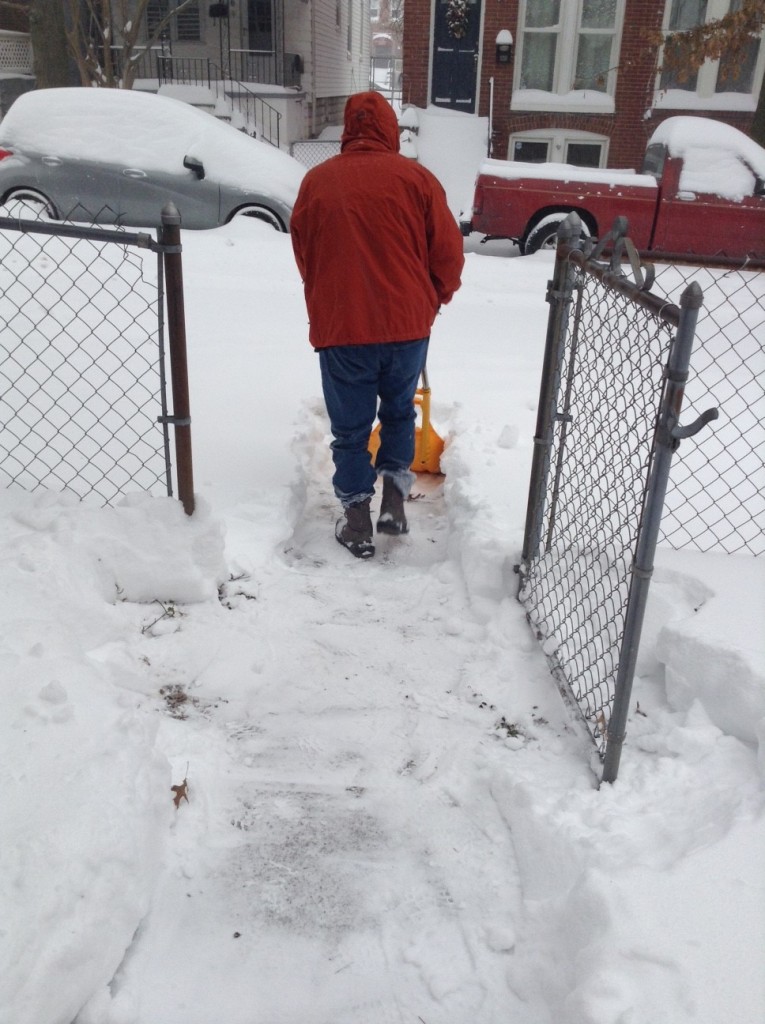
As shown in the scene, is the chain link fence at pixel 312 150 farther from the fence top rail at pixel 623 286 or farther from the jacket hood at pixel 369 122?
the fence top rail at pixel 623 286

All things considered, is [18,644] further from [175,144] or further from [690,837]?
[175,144]

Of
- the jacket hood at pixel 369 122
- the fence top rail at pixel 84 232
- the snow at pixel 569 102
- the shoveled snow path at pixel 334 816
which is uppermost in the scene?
the snow at pixel 569 102

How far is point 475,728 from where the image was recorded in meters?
2.67

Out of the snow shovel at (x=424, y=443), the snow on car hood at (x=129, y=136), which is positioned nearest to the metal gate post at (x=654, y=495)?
the snow shovel at (x=424, y=443)

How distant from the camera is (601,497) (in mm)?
2887

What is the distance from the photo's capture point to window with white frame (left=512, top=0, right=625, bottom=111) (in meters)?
14.8

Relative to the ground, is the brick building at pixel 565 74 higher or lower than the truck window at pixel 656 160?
higher

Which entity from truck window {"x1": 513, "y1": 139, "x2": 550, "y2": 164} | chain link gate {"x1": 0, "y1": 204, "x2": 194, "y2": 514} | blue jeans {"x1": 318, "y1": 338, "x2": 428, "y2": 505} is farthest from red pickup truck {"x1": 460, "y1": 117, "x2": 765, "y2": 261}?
blue jeans {"x1": 318, "y1": 338, "x2": 428, "y2": 505}

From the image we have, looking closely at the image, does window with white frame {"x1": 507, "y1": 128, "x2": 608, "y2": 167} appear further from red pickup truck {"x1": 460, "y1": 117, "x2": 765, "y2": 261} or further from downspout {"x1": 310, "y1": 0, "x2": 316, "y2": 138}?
downspout {"x1": 310, "y1": 0, "x2": 316, "y2": 138}

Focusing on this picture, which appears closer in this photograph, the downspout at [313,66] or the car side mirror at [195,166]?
the car side mirror at [195,166]

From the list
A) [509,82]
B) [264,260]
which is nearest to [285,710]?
[264,260]

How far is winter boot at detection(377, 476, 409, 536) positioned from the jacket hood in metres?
1.45

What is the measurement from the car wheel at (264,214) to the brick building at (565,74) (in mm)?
7333

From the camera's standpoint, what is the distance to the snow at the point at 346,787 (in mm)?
1801
